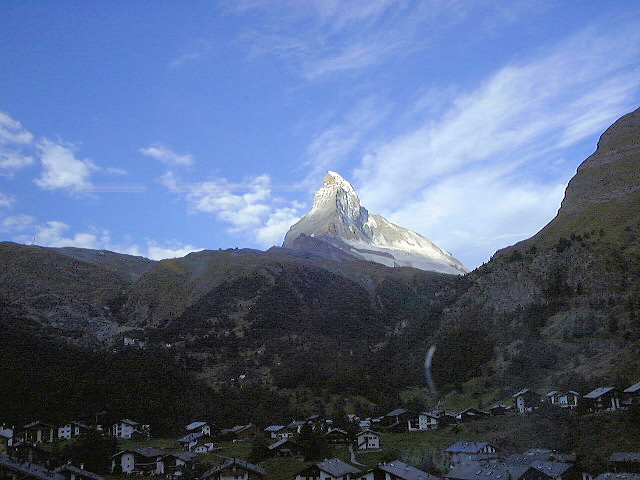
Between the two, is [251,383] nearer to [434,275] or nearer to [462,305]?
[462,305]

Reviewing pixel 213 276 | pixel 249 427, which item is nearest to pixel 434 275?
pixel 213 276

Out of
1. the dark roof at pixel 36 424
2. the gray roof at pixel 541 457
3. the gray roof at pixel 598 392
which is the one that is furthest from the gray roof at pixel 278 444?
the gray roof at pixel 598 392

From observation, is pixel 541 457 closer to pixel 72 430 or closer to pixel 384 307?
pixel 72 430

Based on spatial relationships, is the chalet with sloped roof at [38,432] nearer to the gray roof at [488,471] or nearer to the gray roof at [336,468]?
the gray roof at [336,468]

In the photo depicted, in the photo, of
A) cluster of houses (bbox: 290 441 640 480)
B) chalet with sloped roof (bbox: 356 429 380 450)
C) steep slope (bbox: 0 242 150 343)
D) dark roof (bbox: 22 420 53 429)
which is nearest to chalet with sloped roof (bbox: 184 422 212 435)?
dark roof (bbox: 22 420 53 429)

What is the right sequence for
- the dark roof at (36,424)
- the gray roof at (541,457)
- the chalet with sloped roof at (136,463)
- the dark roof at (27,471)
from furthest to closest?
the dark roof at (36,424) → the chalet with sloped roof at (136,463) → the gray roof at (541,457) → the dark roof at (27,471)
